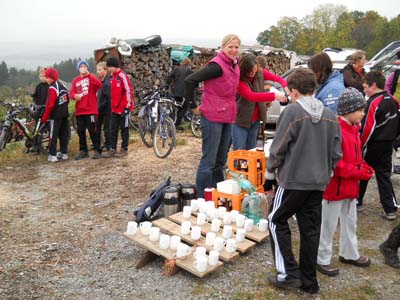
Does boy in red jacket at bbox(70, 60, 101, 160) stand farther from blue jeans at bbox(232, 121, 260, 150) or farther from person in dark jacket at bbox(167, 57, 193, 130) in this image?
person in dark jacket at bbox(167, 57, 193, 130)

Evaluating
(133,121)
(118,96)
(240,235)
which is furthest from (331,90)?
(133,121)

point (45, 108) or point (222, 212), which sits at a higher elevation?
point (45, 108)

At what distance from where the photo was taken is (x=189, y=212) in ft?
14.2

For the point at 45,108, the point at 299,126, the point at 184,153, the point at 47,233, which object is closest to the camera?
the point at 299,126

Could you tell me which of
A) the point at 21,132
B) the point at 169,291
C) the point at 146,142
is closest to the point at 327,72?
the point at 169,291

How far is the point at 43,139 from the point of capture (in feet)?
26.4

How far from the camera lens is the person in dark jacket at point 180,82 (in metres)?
10.8

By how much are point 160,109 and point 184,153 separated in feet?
3.58

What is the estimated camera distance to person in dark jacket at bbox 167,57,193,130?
10794mm

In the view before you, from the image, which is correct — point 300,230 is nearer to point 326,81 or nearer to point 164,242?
point 164,242

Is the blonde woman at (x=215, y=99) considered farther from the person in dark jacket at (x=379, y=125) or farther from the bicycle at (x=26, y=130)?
the bicycle at (x=26, y=130)

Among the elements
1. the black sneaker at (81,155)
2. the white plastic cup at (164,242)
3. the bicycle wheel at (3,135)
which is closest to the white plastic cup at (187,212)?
the white plastic cup at (164,242)

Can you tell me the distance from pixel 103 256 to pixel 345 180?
231 centimetres

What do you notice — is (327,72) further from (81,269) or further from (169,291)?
(81,269)
